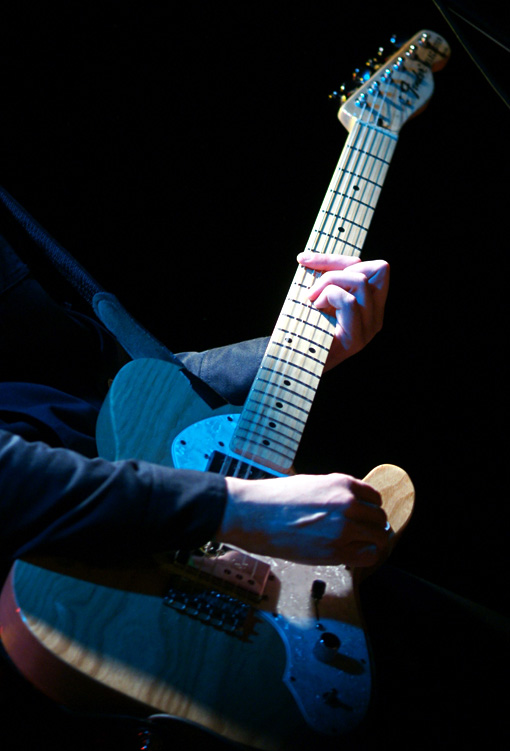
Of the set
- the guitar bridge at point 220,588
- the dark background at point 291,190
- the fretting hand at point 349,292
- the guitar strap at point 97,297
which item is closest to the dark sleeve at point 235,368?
the guitar strap at point 97,297

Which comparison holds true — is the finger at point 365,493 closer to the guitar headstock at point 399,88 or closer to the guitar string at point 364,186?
the guitar string at point 364,186

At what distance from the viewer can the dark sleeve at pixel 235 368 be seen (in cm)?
137

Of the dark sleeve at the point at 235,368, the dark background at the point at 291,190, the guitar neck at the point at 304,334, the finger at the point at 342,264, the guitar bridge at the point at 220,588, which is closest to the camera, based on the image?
the guitar bridge at the point at 220,588

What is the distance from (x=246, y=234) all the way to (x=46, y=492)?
4.73 feet

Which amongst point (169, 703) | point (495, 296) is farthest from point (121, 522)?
point (495, 296)

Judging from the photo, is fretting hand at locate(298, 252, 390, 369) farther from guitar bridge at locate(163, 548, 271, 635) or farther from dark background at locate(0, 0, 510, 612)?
dark background at locate(0, 0, 510, 612)

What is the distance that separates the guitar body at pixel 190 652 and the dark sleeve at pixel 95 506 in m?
0.08

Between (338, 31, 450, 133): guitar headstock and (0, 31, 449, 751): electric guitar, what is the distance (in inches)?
13.1

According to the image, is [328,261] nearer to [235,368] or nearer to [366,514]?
[235,368]

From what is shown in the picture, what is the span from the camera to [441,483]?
1.89 metres

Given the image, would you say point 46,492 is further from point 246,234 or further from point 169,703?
point 246,234

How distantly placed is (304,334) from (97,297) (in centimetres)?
59

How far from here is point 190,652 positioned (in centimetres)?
82

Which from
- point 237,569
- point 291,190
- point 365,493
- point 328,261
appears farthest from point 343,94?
point 237,569
